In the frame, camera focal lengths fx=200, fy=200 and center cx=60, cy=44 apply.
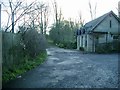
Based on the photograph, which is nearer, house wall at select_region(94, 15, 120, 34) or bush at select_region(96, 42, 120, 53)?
bush at select_region(96, 42, 120, 53)

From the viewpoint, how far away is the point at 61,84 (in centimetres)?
787

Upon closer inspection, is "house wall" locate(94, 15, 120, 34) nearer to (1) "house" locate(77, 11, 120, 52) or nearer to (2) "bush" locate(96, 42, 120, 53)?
(1) "house" locate(77, 11, 120, 52)

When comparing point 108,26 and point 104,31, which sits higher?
point 108,26

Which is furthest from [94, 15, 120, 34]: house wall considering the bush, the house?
the bush

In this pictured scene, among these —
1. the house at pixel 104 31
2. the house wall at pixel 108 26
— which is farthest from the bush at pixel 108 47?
the house wall at pixel 108 26

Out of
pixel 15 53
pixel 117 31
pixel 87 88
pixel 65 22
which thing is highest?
pixel 65 22

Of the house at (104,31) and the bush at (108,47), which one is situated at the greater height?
the house at (104,31)

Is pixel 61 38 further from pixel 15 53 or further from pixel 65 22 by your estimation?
pixel 15 53

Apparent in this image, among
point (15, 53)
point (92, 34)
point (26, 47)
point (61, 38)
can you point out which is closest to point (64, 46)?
point (61, 38)

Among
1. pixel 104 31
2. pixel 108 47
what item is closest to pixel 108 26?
pixel 104 31

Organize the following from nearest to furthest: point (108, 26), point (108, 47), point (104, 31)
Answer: point (108, 47)
point (104, 31)
point (108, 26)

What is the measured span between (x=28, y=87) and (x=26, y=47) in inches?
295

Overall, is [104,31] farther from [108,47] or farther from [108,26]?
[108,47]

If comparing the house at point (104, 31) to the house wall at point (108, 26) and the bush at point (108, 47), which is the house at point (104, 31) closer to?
the house wall at point (108, 26)
